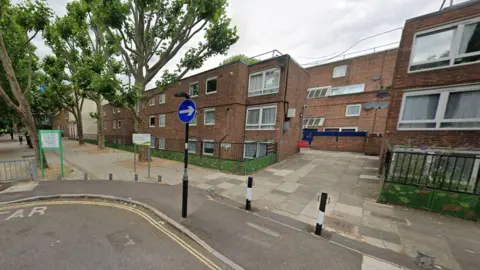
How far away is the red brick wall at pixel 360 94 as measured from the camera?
1664cm

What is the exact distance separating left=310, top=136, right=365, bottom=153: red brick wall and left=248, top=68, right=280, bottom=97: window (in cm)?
915

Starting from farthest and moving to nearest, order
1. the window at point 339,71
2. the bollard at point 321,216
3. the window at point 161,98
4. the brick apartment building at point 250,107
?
the window at point 339,71, the window at point 161,98, the brick apartment building at point 250,107, the bollard at point 321,216

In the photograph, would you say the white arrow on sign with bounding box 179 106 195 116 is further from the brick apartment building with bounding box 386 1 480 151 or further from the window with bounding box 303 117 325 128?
the window with bounding box 303 117 325 128

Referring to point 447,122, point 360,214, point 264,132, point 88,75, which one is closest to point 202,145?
point 264,132

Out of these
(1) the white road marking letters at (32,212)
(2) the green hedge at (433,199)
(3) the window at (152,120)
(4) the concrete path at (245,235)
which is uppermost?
(3) the window at (152,120)

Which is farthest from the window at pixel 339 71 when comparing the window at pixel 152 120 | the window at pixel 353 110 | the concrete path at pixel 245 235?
the window at pixel 152 120

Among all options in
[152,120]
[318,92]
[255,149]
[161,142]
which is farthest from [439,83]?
[152,120]

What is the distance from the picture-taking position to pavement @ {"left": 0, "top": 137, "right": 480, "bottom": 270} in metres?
3.43

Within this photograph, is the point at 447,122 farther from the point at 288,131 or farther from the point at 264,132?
the point at 264,132

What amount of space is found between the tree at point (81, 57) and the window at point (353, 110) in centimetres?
2077

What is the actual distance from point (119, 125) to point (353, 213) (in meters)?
31.8

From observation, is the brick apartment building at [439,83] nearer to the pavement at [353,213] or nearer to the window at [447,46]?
the window at [447,46]

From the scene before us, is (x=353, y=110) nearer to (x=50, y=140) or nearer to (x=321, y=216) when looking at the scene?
(x=321, y=216)

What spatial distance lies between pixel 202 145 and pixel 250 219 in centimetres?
1073
